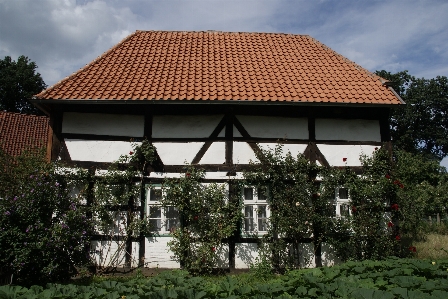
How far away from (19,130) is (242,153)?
14212 mm

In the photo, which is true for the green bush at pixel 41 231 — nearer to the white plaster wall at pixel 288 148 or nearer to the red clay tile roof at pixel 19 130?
the white plaster wall at pixel 288 148

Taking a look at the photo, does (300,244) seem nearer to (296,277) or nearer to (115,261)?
(296,277)

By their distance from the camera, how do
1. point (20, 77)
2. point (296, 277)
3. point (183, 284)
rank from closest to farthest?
point (183, 284) < point (296, 277) < point (20, 77)

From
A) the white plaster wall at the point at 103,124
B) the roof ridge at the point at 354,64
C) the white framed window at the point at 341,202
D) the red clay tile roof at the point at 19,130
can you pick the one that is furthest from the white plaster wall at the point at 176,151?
the red clay tile roof at the point at 19,130

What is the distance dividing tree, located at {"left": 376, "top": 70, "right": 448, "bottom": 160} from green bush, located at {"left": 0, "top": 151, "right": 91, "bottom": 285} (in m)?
30.2

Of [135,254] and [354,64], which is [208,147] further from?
[354,64]

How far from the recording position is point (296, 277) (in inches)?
206

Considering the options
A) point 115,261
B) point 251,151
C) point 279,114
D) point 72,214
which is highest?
point 279,114

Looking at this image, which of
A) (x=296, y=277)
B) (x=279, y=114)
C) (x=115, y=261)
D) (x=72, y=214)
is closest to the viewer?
(x=296, y=277)

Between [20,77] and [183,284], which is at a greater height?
[20,77]

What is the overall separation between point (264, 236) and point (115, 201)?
335 cm

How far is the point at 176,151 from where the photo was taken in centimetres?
884

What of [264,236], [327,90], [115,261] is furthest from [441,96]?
[115,261]

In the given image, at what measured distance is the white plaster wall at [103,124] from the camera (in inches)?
350
